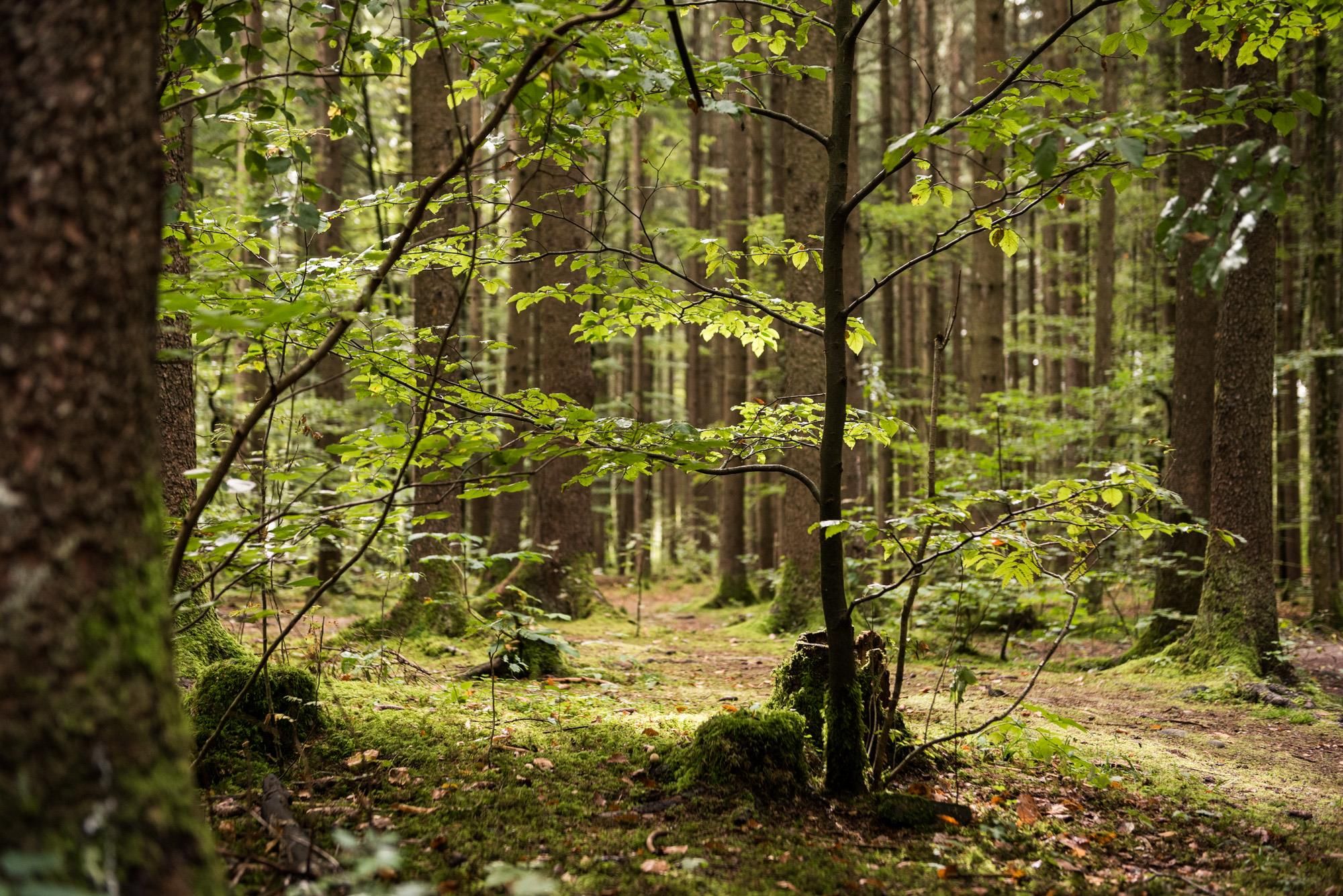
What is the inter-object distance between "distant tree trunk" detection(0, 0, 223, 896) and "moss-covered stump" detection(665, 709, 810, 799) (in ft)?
7.80

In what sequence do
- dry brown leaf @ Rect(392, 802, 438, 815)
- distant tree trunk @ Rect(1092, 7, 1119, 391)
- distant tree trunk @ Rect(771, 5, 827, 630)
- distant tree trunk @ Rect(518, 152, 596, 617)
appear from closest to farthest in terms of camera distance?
dry brown leaf @ Rect(392, 802, 438, 815) < distant tree trunk @ Rect(771, 5, 827, 630) < distant tree trunk @ Rect(518, 152, 596, 617) < distant tree trunk @ Rect(1092, 7, 1119, 391)

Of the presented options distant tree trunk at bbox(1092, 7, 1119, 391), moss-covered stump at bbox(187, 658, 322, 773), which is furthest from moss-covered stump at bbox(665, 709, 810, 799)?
distant tree trunk at bbox(1092, 7, 1119, 391)

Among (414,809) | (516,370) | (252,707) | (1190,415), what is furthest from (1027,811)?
(516,370)

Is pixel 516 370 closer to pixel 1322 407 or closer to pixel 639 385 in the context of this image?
pixel 639 385

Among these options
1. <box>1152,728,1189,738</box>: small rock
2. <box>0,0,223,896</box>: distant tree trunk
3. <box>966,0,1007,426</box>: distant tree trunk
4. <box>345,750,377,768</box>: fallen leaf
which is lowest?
<box>1152,728,1189,738</box>: small rock

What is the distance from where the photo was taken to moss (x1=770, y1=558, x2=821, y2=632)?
9617mm

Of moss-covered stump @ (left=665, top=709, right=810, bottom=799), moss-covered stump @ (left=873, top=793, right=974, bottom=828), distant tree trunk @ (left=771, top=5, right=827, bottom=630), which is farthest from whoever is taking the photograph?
distant tree trunk @ (left=771, top=5, right=827, bottom=630)

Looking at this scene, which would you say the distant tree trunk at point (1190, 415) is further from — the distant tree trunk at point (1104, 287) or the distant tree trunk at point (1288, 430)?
the distant tree trunk at point (1288, 430)

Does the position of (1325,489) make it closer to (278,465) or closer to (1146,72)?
(1146,72)

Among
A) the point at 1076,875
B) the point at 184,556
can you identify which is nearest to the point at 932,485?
the point at 1076,875

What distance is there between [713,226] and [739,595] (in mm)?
9526

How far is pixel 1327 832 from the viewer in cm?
352

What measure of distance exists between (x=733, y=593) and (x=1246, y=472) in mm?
7917

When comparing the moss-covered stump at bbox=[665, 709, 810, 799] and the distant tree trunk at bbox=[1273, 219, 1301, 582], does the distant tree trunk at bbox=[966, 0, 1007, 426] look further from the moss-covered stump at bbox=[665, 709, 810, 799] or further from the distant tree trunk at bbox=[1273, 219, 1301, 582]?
the moss-covered stump at bbox=[665, 709, 810, 799]
